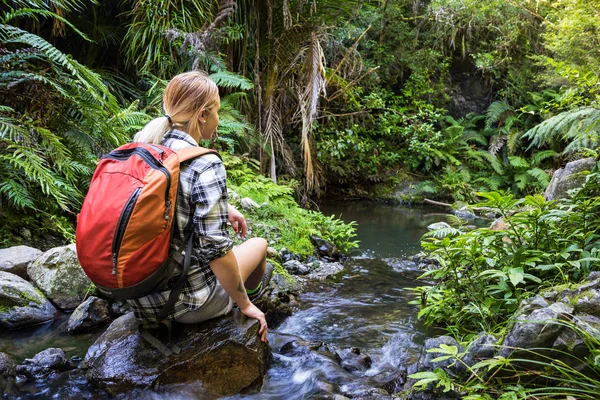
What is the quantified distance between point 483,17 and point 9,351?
41.4 ft

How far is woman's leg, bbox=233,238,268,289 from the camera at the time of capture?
105 inches

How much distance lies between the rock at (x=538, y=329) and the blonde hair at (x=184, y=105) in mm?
1827

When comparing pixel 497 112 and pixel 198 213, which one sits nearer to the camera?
pixel 198 213

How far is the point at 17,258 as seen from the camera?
392 centimetres

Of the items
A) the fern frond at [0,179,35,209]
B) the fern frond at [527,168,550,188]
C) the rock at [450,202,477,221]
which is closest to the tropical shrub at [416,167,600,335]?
the fern frond at [0,179,35,209]

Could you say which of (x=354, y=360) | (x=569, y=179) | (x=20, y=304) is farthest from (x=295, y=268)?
(x=569, y=179)

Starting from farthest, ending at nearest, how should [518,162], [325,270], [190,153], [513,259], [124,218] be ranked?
[518,162]
[325,270]
[513,259]
[190,153]
[124,218]

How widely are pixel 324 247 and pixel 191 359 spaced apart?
366 centimetres

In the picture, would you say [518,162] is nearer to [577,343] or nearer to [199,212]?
A: [577,343]

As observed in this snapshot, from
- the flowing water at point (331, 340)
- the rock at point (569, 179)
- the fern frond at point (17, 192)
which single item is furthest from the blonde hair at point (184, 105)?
the rock at point (569, 179)

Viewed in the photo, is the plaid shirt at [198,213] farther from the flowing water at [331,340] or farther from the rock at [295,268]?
the rock at [295,268]

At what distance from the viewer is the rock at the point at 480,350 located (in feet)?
7.54

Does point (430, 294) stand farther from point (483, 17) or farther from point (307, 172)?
point (483, 17)

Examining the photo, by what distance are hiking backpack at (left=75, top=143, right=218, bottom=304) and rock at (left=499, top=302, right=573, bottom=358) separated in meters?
1.65
